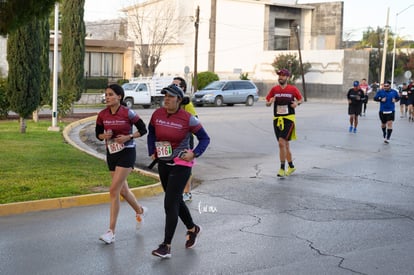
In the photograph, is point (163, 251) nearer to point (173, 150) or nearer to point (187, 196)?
point (173, 150)

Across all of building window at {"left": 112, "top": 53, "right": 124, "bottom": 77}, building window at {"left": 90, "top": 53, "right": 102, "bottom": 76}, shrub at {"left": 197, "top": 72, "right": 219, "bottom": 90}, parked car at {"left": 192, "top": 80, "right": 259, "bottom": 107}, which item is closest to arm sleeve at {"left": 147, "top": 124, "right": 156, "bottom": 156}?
parked car at {"left": 192, "top": 80, "right": 259, "bottom": 107}

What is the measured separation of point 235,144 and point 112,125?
11.8 m

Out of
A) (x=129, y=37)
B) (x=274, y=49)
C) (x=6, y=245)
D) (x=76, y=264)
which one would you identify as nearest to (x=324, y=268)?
(x=76, y=264)

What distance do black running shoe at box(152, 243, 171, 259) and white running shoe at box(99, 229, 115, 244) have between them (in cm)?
79

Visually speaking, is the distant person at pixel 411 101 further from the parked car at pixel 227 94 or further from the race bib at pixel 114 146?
the race bib at pixel 114 146

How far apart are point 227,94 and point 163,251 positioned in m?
36.0

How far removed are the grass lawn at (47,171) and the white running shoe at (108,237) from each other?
2528mm

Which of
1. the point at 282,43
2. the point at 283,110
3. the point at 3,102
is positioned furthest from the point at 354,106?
the point at 282,43

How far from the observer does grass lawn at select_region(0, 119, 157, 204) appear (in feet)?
33.1

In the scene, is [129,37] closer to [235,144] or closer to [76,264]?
[235,144]

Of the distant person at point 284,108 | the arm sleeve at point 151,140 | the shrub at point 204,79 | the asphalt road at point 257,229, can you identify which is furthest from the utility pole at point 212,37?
the arm sleeve at point 151,140

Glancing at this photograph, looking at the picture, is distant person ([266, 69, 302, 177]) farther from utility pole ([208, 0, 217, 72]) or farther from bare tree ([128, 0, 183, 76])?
utility pole ([208, 0, 217, 72])

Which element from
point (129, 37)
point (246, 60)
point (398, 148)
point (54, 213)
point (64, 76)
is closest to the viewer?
point (54, 213)

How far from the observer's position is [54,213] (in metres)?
9.19
